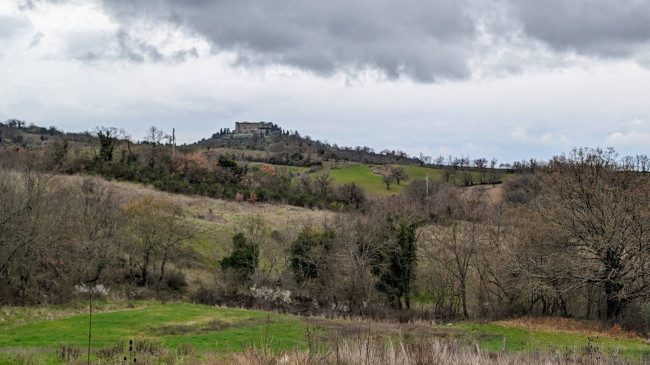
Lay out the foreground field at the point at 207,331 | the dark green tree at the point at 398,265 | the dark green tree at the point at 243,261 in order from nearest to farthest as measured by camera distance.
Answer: the foreground field at the point at 207,331, the dark green tree at the point at 398,265, the dark green tree at the point at 243,261

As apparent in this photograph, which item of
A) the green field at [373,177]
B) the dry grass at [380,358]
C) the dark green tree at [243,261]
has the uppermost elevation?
the green field at [373,177]

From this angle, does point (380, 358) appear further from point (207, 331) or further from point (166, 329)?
point (166, 329)

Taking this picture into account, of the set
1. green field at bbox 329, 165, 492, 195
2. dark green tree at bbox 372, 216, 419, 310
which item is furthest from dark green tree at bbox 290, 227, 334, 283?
green field at bbox 329, 165, 492, 195

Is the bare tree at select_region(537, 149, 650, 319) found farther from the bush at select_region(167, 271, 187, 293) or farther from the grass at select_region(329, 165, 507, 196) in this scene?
the grass at select_region(329, 165, 507, 196)

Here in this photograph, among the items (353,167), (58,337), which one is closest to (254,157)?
(353,167)

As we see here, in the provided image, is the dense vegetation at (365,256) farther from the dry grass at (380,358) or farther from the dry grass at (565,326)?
the dry grass at (380,358)

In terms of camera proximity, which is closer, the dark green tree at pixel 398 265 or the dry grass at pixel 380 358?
the dry grass at pixel 380 358

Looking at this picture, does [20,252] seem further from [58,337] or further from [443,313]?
[443,313]

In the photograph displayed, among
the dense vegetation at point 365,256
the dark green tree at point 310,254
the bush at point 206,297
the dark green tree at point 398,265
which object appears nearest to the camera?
the dense vegetation at point 365,256

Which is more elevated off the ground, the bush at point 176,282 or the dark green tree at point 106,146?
the dark green tree at point 106,146

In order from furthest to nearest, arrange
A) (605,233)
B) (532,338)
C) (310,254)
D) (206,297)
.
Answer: (310,254) → (206,297) → (605,233) → (532,338)

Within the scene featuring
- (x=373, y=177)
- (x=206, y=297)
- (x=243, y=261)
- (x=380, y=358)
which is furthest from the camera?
(x=373, y=177)

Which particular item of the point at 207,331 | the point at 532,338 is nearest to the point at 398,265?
the point at 532,338

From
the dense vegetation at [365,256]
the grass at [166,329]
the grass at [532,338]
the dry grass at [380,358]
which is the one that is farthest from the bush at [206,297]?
the dry grass at [380,358]
